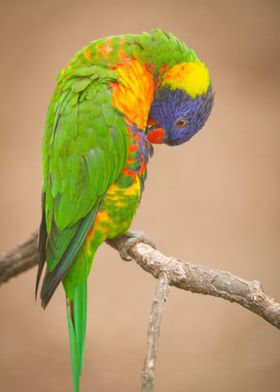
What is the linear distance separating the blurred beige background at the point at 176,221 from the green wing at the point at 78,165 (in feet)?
3.87

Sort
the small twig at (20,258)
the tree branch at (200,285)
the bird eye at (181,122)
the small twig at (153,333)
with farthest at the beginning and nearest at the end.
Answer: the small twig at (20,258)
the bird eye at (181,122)
the tree branch at (200,285)
the small twig at (153,333)

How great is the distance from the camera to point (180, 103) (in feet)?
6.17

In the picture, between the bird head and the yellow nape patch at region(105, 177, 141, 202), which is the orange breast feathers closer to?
the bird head

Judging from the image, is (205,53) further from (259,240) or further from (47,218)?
(47,218)

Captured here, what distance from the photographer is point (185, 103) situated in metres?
1.88

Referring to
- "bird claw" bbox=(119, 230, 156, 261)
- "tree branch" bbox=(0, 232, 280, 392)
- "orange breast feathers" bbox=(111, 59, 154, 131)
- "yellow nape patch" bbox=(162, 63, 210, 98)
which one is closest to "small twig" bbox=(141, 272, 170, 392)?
"tree branch" bbox=(0, 232, 280, 392)

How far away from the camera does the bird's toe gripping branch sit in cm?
184

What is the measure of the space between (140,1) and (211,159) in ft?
2.79

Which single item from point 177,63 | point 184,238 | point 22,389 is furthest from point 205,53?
point 22,389

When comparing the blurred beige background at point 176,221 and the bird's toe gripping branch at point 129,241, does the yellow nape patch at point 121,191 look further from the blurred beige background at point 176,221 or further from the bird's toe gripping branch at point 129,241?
the blurred beige background at point 176,221

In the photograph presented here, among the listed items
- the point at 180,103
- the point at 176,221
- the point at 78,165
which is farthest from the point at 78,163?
the point at 176,221

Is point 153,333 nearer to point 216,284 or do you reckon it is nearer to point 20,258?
point 216,284

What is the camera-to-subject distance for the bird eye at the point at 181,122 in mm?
1914

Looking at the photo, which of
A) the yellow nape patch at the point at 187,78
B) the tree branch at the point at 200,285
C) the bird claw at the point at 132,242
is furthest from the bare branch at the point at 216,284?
the yellow nape patch at the point at 187,78
